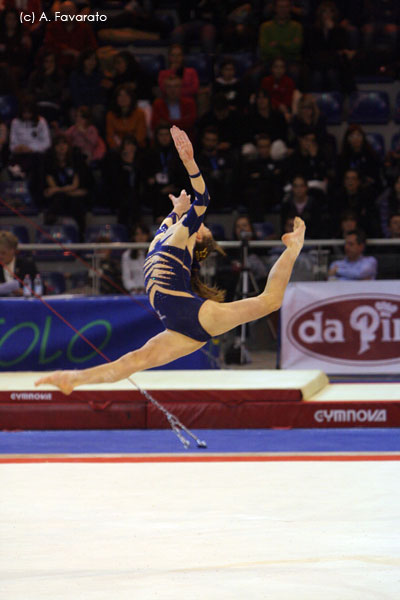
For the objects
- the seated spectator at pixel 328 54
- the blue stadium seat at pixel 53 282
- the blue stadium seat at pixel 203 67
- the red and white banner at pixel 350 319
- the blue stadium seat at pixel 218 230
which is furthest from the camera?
the blue stadium seat at pixel 203 67

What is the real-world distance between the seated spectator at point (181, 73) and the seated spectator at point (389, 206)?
288 cm

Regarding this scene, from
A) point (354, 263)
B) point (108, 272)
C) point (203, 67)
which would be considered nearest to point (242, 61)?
point (203, 67)

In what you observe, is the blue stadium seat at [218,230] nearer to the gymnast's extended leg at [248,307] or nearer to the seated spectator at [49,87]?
the seated spectator at [49,87]

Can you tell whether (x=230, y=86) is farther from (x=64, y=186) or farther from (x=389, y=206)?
(x=389, y=206)

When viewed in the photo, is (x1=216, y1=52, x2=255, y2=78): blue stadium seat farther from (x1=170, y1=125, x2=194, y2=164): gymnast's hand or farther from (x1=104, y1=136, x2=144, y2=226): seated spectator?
(x1=170, y1=125, x2=194, y2=164): gymnast's hand

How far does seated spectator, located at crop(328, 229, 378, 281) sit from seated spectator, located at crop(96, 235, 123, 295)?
2.06 meters

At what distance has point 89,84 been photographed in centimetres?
1132

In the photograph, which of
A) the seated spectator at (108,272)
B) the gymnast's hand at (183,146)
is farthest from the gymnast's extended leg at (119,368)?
the seated spectator at (108,272)

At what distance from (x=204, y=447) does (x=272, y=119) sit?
5.39 m

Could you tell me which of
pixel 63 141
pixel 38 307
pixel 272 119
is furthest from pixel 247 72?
pixel 38 307

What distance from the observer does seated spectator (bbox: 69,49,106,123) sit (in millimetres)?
11250

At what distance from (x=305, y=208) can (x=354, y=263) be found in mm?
1314

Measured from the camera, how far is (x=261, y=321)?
29.1 ft

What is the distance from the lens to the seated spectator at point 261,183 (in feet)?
33.2
